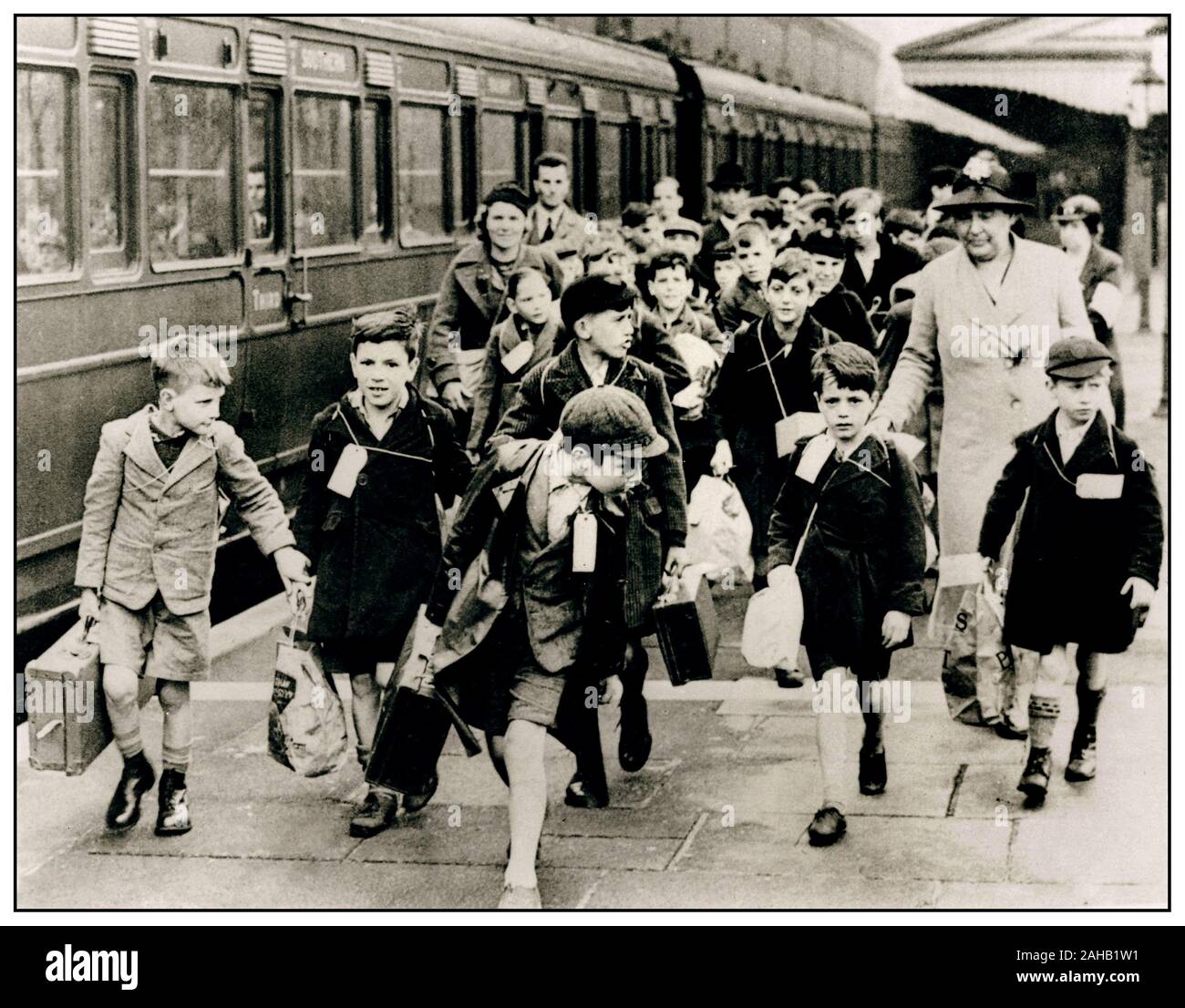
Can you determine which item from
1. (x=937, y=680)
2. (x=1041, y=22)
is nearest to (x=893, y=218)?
(x=1041, y=22)

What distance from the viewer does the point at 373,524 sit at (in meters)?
6.09

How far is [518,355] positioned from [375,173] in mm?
4144

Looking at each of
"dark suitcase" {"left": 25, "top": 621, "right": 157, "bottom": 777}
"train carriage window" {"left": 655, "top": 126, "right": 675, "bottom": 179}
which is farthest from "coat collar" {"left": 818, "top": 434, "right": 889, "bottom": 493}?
"train carriage window" {"left": 655, "top": 126, "right": 675, "bottom": 179}

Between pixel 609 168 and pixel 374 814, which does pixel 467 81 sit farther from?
pixel 374 814

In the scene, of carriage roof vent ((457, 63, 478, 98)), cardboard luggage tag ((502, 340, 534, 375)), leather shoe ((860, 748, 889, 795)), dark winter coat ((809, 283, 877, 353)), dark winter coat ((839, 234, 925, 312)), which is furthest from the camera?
carriage roof vent ((457, 63, 478, 98))

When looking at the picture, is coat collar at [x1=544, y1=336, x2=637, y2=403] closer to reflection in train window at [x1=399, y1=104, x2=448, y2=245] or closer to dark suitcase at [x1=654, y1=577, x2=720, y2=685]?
dark suitcase at [x1=654, y1=577, x2=720, y2=685]

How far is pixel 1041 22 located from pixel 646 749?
3605 millimetres

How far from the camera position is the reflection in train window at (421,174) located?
1162cm

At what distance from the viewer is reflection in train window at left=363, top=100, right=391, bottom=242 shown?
11.0m

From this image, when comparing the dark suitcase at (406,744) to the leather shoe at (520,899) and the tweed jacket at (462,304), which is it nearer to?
the leather shoe at (520,899)

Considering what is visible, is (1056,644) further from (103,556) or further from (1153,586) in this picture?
(103,556)

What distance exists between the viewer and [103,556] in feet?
18.9

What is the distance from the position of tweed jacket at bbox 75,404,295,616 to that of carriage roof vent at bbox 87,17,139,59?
2558mm

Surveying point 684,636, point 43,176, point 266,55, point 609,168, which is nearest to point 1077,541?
point 684,636
